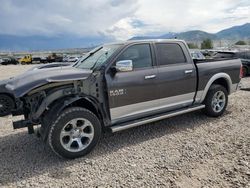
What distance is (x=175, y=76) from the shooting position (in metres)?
4.80

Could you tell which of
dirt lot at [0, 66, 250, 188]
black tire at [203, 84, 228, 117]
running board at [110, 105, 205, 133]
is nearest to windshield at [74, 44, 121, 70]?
running board at [110, 105, 205, 133]

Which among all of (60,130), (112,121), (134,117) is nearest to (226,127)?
(134,117)

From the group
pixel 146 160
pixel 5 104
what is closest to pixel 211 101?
pixel 146 160

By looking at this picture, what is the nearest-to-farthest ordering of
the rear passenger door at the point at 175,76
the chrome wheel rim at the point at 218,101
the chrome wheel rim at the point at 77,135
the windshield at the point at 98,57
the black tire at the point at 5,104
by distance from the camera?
the chrome wheel rim at the point at 77,135 → the windshield at the point at 98,57 → the rear passenger door at the point at 175,76 → the chrome wheel rim at the point at 218,101 → the black tire at the point at 5,104

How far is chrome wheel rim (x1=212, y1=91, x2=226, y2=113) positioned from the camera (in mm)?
5626

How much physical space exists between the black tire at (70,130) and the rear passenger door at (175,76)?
1.47 m

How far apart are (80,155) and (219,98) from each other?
12.1 feet

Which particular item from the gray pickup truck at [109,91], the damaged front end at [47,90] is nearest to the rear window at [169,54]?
the gray pickup truck at [109,91]

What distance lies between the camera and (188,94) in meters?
5.09

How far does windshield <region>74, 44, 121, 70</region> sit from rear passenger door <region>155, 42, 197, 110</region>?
927 mm

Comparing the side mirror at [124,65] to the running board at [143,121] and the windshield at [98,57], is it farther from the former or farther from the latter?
the running board at [143,121]

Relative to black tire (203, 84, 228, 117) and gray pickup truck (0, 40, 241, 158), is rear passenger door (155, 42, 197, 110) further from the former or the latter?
black tire (203, 84, 228, 117)

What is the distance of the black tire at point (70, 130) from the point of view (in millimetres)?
3633

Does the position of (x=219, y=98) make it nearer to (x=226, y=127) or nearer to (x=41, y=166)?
(x=226, y=127)
